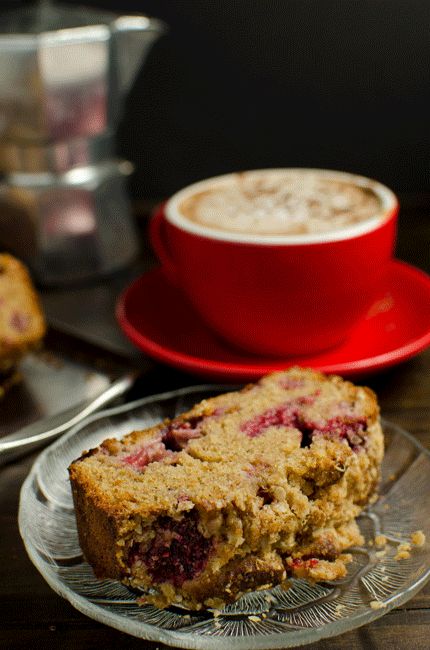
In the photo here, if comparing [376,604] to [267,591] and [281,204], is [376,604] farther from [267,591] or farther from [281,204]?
[281,204]

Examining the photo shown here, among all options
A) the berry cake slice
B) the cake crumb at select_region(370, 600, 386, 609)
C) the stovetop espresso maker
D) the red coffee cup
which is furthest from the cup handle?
the cake crumb at select_region(370, 600, 386, 609)

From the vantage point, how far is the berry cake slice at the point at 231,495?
0.76 metres

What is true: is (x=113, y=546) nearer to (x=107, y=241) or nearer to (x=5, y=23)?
(x=107, y=241)

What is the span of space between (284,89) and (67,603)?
130 cm

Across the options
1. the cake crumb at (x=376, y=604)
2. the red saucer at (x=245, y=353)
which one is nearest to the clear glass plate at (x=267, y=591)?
the cake crumb at (x=376, y=604)

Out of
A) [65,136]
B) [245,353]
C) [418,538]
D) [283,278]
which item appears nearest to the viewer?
[418,538]

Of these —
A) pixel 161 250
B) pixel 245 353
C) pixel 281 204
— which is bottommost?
pixel 245 353

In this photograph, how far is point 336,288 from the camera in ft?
3.91

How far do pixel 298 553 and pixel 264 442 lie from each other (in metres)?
0.12

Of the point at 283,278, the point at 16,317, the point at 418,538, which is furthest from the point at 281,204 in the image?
the point at 418,538

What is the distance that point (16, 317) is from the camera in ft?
4.16

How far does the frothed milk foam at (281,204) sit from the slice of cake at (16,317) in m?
0.27

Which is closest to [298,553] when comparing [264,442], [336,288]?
[264,442]

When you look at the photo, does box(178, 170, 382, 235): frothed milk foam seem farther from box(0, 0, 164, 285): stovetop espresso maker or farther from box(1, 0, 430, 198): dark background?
box(1, 0, 430, 198): dark background
